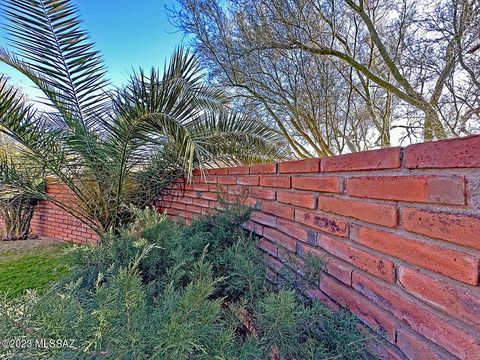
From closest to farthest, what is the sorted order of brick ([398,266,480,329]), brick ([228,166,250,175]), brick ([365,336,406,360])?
brick ([398,266,480,329])
brick ([365,336,406,360])
brick ([228,166,250,175])

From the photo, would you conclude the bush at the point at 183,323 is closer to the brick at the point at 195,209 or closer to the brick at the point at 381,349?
the brick at the point at 381,349

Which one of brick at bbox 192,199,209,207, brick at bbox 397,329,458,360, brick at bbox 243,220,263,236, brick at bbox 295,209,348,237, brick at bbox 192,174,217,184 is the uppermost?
brick at bbox 192,174,217,184

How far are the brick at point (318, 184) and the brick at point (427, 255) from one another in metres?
0.23

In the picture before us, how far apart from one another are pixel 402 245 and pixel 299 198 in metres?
0.66

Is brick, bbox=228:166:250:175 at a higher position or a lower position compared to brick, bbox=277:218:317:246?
higher

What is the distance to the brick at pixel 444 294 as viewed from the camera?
589mm

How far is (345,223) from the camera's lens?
104 cm

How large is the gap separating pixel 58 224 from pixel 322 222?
5.55 m

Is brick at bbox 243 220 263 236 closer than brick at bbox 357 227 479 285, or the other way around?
brick at bbox 357 227 479 285

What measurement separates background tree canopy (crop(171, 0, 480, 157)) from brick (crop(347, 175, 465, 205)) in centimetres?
242

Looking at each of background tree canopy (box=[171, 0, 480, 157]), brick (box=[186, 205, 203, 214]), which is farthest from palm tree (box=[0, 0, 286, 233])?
Result: background tree canopy (box=[171, 0, 480, 157])

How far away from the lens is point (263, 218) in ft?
5.93

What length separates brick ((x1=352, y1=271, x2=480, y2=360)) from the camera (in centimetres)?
60

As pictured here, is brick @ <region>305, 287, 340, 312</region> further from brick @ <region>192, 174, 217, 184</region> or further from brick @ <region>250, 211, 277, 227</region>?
brick @ <region>192, 174, 217, 184</region>
